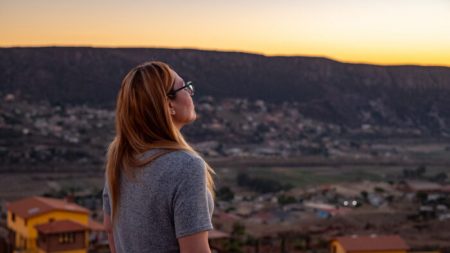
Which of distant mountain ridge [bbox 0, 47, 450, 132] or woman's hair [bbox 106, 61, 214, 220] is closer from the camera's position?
woman's hair [bbox 106, 61, 214, 220]

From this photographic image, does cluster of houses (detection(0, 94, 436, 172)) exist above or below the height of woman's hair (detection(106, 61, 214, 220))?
below

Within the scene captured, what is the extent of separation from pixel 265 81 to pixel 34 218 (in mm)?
56816

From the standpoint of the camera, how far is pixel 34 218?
17031mm

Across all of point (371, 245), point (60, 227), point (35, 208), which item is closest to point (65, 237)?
point (60, 227)

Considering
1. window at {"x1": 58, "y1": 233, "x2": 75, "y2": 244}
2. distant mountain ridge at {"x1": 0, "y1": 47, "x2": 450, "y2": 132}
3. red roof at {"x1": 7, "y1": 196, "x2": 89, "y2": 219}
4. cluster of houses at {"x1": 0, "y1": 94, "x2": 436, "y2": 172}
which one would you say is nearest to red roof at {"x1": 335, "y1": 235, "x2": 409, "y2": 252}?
window at {"x1": 58, "y1": 233, "x2": 75, "y2": 244}

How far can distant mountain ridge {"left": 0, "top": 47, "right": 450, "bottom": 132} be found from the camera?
2436 inches

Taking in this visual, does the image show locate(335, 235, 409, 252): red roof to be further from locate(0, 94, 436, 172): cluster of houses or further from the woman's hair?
locate(0, 94, 436, 172): cluster of houses

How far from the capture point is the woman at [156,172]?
1585 millimetres

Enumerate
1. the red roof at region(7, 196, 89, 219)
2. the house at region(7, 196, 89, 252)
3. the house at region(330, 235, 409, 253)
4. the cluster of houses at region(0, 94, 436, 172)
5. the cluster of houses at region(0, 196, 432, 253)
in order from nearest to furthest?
1. the cluster of houses at region(0, 196, 432, 253)
2. the house at region(330, 235, 409, 253)
3. the house at region(7, 196, 89, 252)
4. the red roof at region(7, 196, 89, 219)
5. the cluster of houses at region(0, 94, 436, 172)

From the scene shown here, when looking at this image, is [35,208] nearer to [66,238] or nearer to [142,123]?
[66,238]

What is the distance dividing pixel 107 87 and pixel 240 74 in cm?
1355

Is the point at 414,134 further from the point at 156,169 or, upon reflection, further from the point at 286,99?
the point at 156,169

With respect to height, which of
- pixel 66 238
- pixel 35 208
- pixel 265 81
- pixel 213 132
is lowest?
pixel 213 132

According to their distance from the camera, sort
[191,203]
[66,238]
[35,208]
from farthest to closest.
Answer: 1. [35,208]
2. [66,238]
3. [191,203]
